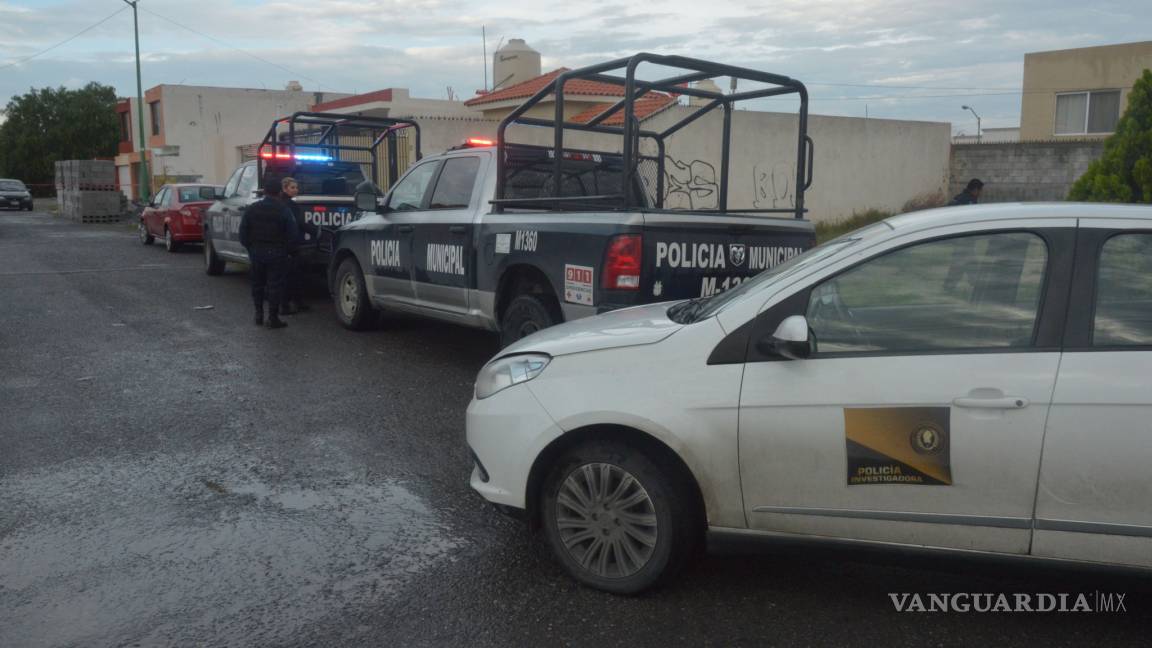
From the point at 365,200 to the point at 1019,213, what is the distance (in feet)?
22.4

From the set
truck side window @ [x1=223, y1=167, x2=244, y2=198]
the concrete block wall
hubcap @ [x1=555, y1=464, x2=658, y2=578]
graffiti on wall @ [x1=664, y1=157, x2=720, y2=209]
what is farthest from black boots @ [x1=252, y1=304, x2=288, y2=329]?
the concrete block wall

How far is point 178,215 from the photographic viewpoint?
65.6ft

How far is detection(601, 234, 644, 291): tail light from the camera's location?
20.7 ft

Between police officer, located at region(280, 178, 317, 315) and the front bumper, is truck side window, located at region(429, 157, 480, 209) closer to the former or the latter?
police officer, located at region(280, 178, 317, 315)

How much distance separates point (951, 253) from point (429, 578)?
2.44 m

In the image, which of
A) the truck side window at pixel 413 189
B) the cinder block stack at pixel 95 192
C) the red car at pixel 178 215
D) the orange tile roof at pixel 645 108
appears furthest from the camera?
the cinder block stack at pixel 95 192

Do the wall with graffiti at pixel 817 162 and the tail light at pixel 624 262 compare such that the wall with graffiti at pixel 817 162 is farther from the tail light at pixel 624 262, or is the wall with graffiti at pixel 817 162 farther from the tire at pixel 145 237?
the tail light at pixel 624 262

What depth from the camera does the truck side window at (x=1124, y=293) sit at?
10.6 feet

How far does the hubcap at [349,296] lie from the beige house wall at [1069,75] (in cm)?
2437

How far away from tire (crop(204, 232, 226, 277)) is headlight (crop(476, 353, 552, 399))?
483 inches

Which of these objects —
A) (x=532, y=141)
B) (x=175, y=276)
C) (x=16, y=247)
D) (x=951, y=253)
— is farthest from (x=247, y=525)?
(x=16, y=247)

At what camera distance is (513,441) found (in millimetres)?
3934

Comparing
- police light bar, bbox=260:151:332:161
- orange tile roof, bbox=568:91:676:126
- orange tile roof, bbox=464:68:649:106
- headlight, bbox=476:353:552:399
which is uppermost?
orange tile roof, bbox=464:68:649:106

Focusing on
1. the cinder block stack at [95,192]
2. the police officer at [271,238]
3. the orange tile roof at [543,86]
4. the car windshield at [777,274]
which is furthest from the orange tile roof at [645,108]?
the cinder block stack at [95,192]
